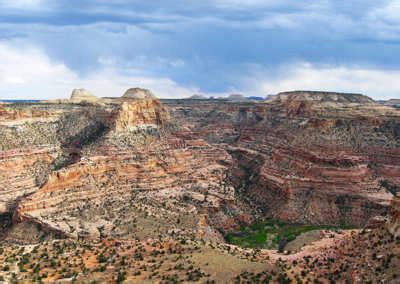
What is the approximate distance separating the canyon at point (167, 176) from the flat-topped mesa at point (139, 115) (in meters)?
0.16

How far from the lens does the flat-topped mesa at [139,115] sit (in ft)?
213

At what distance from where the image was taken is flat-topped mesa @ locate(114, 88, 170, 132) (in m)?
65.1

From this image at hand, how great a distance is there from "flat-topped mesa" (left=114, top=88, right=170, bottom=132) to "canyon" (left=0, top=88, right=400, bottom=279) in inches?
6.1

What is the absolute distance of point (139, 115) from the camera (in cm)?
6762

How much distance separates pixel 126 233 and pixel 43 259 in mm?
13970

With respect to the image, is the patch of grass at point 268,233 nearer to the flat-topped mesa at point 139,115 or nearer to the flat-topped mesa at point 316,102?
the flat-topped mesa at point 139,115

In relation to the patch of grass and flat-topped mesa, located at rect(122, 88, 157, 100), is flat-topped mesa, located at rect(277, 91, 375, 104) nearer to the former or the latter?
flat-topped mesa, located at rect(122, 88, 157, 100)

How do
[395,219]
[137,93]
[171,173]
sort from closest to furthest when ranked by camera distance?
1. [395,219]
2. [171,173]
3. [137,93]

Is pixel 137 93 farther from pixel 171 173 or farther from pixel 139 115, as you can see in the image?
pixel 171 173

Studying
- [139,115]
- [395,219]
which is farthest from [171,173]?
[395,219]

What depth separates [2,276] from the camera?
98.4 ft

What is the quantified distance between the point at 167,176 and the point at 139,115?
37.6 feet

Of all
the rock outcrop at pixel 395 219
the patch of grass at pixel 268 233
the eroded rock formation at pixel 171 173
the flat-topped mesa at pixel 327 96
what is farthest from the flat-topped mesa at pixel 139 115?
the flat-topped mesa at pixel 327 96

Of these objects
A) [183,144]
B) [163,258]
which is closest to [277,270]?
[163,258]
